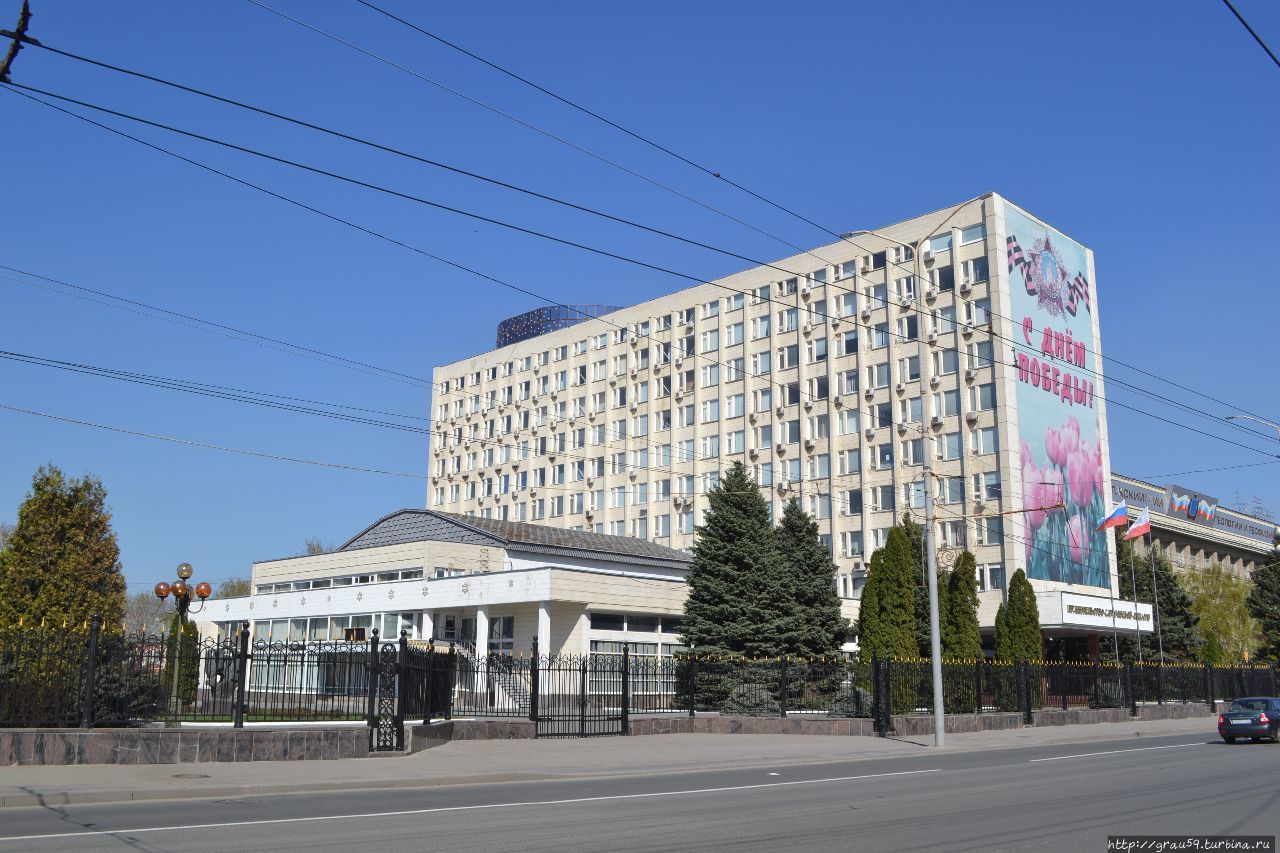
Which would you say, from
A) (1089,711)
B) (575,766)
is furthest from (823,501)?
(575,766)

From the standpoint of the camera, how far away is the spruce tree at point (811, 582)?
40344mm

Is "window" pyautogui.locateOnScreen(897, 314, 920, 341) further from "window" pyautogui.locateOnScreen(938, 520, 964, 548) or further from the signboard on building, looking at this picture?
the signboard on building

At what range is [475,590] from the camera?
47.4 meters

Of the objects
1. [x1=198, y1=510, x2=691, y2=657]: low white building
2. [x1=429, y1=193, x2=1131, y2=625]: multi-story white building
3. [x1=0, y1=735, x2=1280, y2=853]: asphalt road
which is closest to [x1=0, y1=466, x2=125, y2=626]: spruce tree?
[x1=0, y1=735, x2=1280, y2=853]: asphalt road

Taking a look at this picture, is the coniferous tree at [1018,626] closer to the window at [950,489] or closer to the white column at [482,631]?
the window at [950,489]

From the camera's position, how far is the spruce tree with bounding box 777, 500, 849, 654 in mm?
40344

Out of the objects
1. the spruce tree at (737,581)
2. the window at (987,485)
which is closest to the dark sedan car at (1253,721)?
the spruce tree at (737,581)

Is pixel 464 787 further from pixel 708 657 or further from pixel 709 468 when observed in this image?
pixel 709 468

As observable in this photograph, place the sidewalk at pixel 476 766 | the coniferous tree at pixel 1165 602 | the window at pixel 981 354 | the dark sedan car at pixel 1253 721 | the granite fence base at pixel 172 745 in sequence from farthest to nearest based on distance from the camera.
Answer: 1. the coniferous tree at pixel 1165 602
2. the window at pixel 981 354
3. the dark sedan car at pixel 1253 721
4. the granite fence base at pixel 172 745
5. the sidewalk at pixel 476 766

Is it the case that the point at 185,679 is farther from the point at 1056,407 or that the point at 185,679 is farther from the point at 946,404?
the point at 1056,407

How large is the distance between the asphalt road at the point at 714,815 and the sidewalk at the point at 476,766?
55cm

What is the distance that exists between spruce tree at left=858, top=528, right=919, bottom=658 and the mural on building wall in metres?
23.5

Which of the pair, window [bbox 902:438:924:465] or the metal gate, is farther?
window [bbox 902:438:924:465]

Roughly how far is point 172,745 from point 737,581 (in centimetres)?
2225
